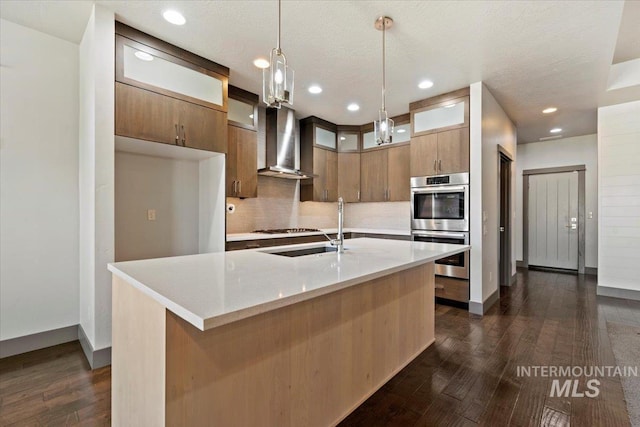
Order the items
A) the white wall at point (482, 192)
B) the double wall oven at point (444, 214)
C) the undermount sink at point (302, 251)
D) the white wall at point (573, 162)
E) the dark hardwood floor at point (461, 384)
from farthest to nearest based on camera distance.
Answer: the white wall at point (573, 162)
the double wall oven at point (444, 214)
the white wall at point (482, 192)
the undermount sink at point (302, 251)
the dark hardwood floor at point (461, 384)

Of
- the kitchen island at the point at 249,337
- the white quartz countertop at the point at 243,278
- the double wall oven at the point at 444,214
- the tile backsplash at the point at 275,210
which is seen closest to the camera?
the white quartz countertop at the point at 243,278

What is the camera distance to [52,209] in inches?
105

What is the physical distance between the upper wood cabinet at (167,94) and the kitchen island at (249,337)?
146cm

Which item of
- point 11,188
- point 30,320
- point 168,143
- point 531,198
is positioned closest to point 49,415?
point 30,320

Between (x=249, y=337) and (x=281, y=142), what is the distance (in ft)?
11.2

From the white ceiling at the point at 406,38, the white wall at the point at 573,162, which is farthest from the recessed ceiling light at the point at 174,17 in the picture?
the white wall at the point at 573,162

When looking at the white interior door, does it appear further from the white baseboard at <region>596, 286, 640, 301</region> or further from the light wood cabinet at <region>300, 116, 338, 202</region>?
the light wood cabinet at <region>300, 116, 338, 202</region>

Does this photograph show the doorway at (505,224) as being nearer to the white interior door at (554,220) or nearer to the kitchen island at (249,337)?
the white interior door at (554,220)

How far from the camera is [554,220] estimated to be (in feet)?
20.0

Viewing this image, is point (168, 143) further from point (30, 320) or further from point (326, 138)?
point (326, 138)

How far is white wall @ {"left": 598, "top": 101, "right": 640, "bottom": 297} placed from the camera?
4043 millimetres

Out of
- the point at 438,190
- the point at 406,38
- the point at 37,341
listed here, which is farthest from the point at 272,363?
the point at 438,190

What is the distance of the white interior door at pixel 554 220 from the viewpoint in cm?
589

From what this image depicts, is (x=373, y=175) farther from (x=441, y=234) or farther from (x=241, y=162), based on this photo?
(x=241, y=162)
